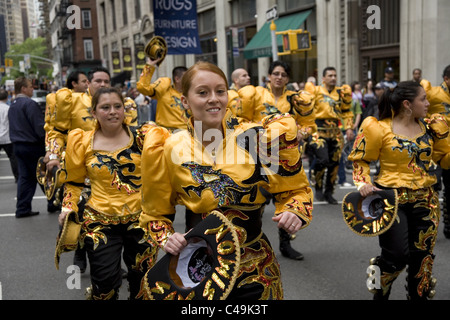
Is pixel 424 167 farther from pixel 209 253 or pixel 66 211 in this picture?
pixel 66 211

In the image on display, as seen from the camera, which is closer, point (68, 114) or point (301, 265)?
point (301, 265)

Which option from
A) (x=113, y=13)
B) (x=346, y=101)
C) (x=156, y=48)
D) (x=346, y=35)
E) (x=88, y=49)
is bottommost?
(x=346, y=101)

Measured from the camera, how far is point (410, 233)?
12.9 feet

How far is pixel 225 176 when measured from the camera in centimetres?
249

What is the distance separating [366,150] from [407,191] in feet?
1.49

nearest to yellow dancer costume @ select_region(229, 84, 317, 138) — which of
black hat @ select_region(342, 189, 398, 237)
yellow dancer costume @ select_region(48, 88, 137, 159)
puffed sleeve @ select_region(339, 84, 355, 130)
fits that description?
yellow dancer costume @ select_region(48, 88, 137, 159)

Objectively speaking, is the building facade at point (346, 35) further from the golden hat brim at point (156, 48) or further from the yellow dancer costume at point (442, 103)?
the golden hat brim at point (156, 48)

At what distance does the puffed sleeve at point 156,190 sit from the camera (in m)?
2.57

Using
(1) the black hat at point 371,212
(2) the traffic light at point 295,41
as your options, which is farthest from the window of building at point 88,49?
(1) the black hat at point 371,212

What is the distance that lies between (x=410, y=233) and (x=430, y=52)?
11637mm

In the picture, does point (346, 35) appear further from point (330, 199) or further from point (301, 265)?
point (301, 265)

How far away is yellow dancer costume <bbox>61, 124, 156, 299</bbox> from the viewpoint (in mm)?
3785

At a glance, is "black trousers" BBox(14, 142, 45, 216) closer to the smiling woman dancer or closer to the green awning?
the smiling woman dancer

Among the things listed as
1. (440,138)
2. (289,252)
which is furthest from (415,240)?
(289,252)
